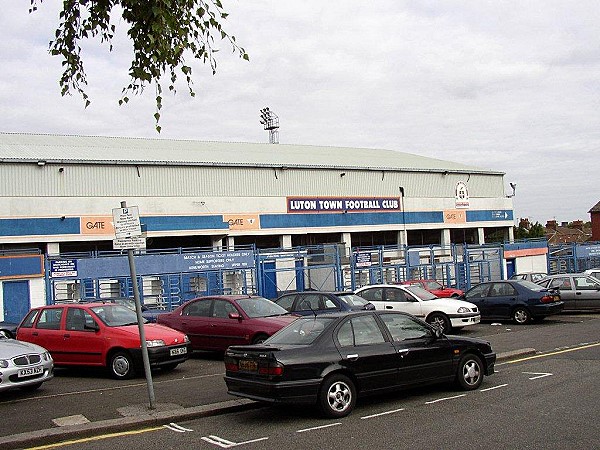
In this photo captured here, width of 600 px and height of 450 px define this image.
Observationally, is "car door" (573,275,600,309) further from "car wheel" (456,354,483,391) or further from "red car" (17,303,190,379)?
"red car" (17,303,190,379)

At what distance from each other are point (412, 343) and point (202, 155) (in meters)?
39.6

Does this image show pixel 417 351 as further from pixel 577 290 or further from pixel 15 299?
pixel 15 299

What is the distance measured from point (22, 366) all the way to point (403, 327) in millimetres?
6156

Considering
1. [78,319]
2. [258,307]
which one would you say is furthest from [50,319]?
[258,307]

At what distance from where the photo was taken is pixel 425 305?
66.8ft

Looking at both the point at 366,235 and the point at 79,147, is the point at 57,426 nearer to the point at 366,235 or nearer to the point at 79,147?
the point at 79,147

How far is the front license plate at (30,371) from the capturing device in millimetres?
11289

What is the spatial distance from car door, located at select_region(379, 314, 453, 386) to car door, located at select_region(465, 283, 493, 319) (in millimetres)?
13014

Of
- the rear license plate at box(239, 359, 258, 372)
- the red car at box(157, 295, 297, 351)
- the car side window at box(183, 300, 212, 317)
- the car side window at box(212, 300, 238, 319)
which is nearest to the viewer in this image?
the rear license plate at box(239, 359, 258, 372)

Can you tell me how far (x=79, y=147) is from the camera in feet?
148

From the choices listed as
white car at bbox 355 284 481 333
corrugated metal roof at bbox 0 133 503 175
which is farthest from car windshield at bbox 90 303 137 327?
corrugated metal roof at bbox 0 133 503 175

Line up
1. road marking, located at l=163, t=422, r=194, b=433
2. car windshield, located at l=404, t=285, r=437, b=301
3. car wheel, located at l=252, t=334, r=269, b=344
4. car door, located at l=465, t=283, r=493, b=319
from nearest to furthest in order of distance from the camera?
road marking, located at l=163, t=422, r=194, b=433
car wheel, located at l=252, t=334, r=269, b=344
car windshield, located at l=404, t=285, r=437, b=301
car door, located at l=465, t=283, r=493, b=319

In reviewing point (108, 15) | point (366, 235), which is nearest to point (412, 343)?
point (108, 15)

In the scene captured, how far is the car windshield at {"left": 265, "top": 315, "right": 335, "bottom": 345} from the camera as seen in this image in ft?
31.3
